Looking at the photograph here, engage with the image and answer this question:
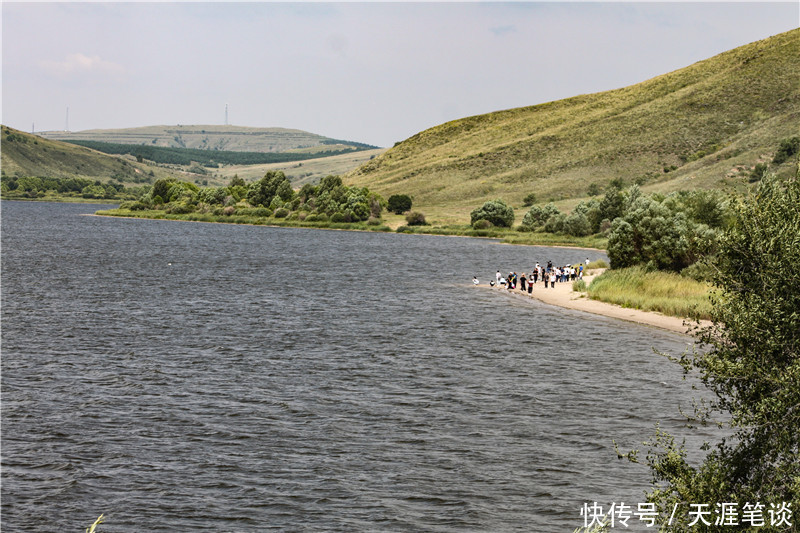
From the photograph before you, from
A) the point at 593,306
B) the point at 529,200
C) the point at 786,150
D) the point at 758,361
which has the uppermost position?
the point at 786,150

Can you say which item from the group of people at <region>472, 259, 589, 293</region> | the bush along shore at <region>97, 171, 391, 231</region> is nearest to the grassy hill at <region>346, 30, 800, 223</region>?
the bush along shore at <region>97, 171, 391, 231</region>

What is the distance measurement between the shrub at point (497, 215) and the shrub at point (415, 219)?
11.8 m

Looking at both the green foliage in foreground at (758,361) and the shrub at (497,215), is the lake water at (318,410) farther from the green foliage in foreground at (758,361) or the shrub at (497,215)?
the shrub at (497,215)

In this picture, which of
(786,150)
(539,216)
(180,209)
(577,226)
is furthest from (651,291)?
(180,209)

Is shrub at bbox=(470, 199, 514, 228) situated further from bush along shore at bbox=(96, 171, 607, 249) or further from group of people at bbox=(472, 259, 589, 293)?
group of people at bbox=(472, 259, 589, 293)

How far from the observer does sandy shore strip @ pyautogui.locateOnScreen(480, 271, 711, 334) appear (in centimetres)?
4485

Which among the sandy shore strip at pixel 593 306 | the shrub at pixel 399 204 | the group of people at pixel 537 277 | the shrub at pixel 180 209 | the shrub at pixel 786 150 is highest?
the shrub at pixel 786 150

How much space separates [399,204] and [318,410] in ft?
461

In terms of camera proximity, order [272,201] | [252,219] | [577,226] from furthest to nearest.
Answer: [272,201], [252,219], [577,226]

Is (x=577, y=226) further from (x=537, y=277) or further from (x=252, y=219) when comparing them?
(x=252, y=219)

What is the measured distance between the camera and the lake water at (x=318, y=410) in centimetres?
1941

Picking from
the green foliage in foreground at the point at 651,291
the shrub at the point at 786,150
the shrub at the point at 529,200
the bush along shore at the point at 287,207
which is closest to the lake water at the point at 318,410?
the green foliage in foreground at the point at 651,291

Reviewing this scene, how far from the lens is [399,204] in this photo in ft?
547

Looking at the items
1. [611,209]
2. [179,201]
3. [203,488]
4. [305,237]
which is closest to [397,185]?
[179,201]
